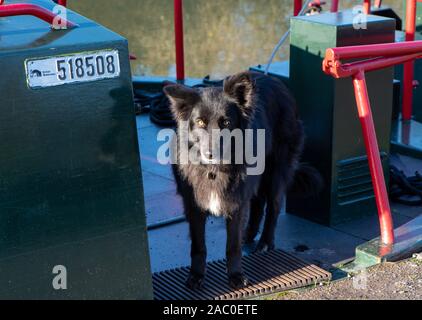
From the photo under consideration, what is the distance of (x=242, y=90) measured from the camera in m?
4.29

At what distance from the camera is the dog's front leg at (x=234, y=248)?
4508mm

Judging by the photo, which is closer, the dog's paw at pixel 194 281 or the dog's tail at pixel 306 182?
the dog's paw at pixel 194 281

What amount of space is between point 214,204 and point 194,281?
471 millimetres

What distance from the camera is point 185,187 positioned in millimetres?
4512

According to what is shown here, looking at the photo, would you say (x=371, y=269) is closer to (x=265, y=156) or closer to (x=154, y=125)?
(x=265, y=156)

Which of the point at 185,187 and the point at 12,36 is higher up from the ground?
the point at 12,36

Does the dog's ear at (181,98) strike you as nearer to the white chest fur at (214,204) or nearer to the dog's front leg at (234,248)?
the white chest fur at (214,204)

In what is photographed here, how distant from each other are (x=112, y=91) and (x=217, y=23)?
1256 centimetres

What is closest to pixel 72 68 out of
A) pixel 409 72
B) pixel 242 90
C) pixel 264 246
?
pixel 242 90

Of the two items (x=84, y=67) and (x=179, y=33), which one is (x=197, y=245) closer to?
(x=84, y=67)

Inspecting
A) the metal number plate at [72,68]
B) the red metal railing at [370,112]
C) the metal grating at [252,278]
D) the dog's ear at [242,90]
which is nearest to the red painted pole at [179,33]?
the red metal railing at [370,112]

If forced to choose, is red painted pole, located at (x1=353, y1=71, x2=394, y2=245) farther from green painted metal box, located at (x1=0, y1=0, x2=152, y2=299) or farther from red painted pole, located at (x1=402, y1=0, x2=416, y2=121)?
red painted pole, located at (x1=402, y1=0, x2=416, y2=121)
